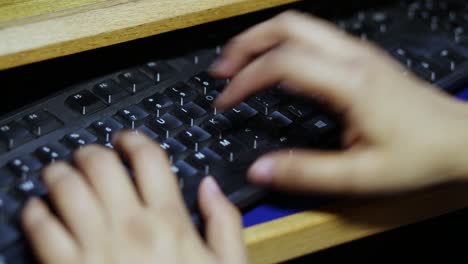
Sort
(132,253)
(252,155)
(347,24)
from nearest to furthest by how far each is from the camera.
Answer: (132,253), (252,155), (347,24)

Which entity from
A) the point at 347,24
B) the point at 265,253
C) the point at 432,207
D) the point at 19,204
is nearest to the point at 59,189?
the point at 19,204

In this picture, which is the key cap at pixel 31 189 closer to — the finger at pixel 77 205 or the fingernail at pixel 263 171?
the finger at pixel 77 205

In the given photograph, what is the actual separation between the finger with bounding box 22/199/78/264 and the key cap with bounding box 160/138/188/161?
110 mm

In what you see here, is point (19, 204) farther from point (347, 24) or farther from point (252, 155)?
point (347, 24)

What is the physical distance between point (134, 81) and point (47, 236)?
208mm

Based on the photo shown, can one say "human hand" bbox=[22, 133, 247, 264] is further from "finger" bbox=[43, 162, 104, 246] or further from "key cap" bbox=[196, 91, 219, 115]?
"key cap" bbox=[196, 91, 219, 115]

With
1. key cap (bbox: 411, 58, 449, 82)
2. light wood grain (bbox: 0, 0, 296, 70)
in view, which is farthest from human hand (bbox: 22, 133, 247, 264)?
key cap (bbox: 411, 58, 449, 82)

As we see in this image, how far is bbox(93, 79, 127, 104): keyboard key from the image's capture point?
62 centimetres

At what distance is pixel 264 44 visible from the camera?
0.59 meters

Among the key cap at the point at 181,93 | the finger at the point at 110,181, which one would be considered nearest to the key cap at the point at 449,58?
the key cap at the point at 181,93

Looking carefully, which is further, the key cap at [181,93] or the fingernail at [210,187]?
the key cap at [181,93]

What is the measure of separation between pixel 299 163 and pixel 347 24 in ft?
0.93

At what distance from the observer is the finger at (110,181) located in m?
0.48

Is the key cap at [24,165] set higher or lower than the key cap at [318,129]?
higher
